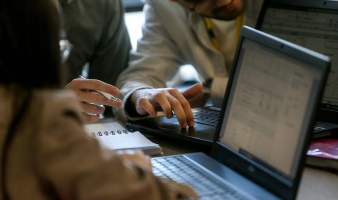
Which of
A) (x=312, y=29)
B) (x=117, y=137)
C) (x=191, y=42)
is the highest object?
(x=312, y=29)

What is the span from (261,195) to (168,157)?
0.23 m

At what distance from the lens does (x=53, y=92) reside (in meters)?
0.51

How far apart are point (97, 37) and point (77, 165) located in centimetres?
113

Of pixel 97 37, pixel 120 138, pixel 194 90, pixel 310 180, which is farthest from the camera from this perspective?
pixel 97 37

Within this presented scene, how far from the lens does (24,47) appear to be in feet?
1.77

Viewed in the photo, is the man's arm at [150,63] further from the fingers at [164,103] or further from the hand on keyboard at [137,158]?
the hand on keyboard at [137,158]

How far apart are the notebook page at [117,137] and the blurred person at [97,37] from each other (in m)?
0.38

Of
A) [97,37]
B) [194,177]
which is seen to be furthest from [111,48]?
[194,177]

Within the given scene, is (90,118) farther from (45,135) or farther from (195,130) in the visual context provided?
(45,135)

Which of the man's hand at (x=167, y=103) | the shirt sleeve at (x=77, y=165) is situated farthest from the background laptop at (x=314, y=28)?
the shirt sleeve at (x=77, y=165)

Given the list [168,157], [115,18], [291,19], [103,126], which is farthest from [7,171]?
[115,18]

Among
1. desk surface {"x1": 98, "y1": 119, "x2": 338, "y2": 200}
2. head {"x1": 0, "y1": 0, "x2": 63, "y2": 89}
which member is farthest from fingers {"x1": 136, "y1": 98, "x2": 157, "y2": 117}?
head {"x1": 0, "y1": 0, "x2": 63, "y2": 89}

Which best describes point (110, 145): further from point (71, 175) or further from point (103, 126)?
point (71, 175)

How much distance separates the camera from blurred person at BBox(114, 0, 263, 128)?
51.3 inches
